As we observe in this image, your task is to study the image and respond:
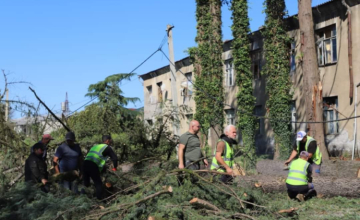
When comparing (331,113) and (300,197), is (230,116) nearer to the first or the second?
(331,113)

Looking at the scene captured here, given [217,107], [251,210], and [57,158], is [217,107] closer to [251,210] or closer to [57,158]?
[57,158]

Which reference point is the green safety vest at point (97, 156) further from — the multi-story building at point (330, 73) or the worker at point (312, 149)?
the multi-story building at point (330, 73)

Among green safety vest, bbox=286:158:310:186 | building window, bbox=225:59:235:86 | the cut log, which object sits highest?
building window, bbox=225:59:235:86

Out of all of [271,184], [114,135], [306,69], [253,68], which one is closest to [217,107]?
[253,68]

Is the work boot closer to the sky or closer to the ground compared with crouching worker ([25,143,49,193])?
closer to the ground

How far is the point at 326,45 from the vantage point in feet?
71.1

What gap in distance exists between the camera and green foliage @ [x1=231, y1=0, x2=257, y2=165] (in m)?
24.8

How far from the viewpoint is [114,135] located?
15.9 meters

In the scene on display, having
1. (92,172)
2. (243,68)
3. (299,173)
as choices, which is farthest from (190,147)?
(243,68)

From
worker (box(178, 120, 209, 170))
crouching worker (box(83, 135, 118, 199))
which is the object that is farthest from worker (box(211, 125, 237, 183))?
crouching worker (box(83, 135, 118, 199))

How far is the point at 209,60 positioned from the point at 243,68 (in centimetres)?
182

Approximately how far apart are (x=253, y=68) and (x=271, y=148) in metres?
4.74

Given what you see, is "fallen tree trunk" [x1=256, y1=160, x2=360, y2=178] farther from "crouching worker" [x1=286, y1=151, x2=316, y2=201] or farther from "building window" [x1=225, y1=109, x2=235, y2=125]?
"building window" [x1=225, y1=109, x2=235, y2=125]

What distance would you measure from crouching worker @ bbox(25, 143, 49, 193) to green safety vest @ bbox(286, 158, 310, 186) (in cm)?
512
